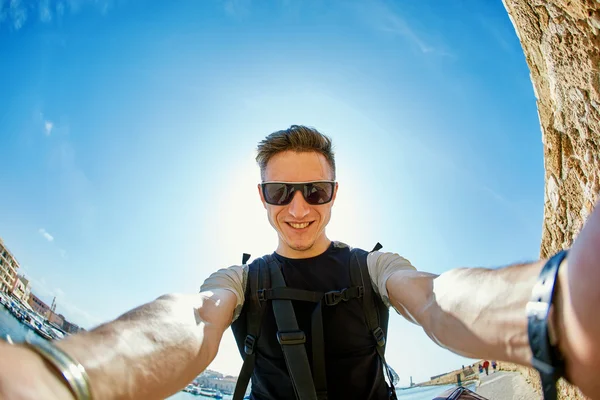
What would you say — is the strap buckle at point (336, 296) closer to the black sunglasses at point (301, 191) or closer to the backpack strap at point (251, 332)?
the backpack strap at point (251, 332)

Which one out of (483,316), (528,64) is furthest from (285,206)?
(528,64)

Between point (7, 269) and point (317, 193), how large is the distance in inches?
2276

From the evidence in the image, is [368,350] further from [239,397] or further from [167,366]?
[167,366]

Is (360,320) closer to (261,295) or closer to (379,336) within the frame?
(379,336)

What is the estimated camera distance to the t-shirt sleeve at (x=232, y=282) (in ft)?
7.16

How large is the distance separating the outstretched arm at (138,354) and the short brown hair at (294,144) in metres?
1.85

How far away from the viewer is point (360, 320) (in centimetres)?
235

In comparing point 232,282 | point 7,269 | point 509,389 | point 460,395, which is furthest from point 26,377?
point 7,269

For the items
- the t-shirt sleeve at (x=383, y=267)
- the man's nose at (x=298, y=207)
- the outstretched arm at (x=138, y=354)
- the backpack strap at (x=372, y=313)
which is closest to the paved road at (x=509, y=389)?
the backpack strap at (x=372, y=313)

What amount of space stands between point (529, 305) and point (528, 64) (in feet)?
17.1

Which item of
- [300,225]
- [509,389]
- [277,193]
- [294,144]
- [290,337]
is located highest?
[294,144]

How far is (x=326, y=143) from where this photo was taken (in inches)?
134

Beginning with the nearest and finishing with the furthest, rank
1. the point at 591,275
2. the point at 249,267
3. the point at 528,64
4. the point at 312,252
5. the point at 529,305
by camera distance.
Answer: the point at 591,275
the point at 529,305
the point at 249,267
the point at 312,252
the point at 528,64

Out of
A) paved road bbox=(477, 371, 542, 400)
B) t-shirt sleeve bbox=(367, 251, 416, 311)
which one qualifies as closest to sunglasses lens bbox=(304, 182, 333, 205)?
t-shirt sleeve bbox=(367, 251, 416, 311)
